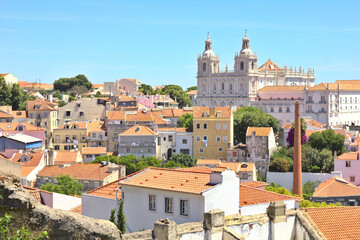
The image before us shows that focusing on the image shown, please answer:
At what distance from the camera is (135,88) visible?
432 ft

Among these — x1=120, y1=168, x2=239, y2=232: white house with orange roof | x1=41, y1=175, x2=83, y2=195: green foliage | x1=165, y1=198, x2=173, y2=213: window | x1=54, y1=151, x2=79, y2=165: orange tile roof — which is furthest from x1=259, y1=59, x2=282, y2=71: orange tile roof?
x1=165, y1=198, x2=173, y2=213: window

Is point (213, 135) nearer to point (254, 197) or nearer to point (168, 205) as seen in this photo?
point (254, 197)

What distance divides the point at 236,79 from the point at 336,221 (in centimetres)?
8662

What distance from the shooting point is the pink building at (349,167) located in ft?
161

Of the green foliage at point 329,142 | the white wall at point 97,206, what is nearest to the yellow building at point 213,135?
the green foliage at point 329,142

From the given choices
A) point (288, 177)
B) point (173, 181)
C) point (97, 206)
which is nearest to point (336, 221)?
point (173, 181)

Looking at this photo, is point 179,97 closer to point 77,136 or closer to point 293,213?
point 77,136

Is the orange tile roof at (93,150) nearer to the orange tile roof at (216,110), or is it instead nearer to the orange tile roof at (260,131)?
the orange tile roof at (216,110)

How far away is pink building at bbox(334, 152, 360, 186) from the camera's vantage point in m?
49.2

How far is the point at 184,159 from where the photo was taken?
182 feet

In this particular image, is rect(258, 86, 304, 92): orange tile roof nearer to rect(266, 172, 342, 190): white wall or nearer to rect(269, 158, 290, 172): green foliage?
rect(269, 158, 290, 172): green foliage

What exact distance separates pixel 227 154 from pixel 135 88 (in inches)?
3023

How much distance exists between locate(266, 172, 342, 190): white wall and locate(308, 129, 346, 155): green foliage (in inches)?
354

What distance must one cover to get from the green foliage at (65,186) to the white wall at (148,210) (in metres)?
18.9
